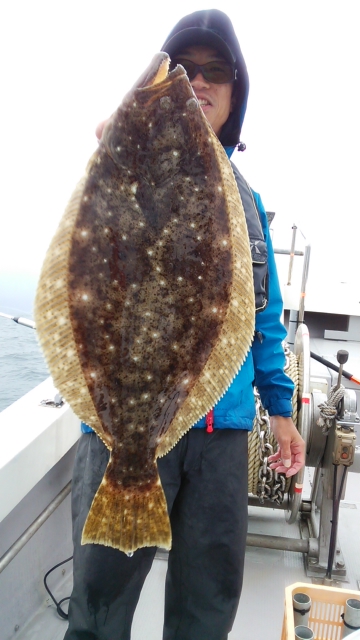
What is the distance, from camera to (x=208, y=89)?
1875 millimetres

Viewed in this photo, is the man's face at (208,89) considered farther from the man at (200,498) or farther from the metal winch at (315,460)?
the metal winch at (315,460)

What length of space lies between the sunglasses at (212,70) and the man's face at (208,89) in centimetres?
1

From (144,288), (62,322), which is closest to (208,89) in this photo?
(144,288)

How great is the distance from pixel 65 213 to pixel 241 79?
1143 millimetres

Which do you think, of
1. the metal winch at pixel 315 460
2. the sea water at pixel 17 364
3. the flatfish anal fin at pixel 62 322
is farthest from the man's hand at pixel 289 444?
the sea water at pixel 17 364

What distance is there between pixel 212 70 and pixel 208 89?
7cm

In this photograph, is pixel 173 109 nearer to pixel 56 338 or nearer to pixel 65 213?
pixel 65 213

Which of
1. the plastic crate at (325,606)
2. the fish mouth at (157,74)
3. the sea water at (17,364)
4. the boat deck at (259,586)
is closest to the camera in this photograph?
the fish mouth at (157,74)

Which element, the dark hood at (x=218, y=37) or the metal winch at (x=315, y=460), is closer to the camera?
the dark hood at (x=218, y=37)

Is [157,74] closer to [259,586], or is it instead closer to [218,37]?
[218,37]

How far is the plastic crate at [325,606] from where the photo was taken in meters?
2.35

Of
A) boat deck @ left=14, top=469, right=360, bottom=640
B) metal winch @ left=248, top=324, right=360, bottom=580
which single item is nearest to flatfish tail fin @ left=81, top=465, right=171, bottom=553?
boat deck @ left=14, top=469, right=360, bottom=640

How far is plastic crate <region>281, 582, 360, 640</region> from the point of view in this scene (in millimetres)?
2354

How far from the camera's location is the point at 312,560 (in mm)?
3496
